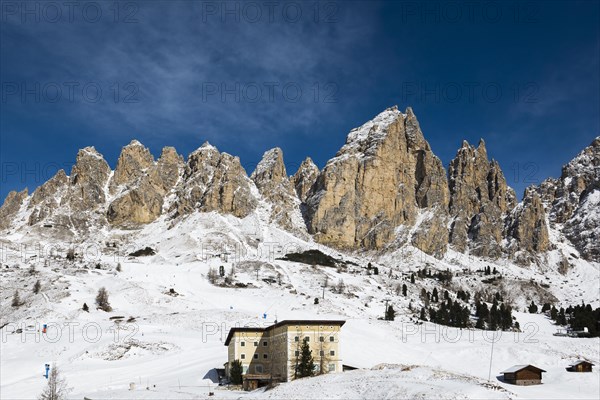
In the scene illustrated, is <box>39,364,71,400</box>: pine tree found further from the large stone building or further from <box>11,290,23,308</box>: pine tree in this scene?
<box>11,290,23,308</box>: pine tree

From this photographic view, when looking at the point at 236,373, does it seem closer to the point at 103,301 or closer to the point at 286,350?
the point at 286,350

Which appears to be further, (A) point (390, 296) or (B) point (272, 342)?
(A) point (390, 296)

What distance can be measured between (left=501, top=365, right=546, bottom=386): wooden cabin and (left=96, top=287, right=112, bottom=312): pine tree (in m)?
77.6

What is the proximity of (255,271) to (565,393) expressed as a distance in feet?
422

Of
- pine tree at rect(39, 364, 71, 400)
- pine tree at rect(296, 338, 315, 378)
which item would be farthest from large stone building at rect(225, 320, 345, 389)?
pine tree at rect(39, 364, 71, 400)

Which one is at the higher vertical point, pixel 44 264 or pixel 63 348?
pixel 44 264

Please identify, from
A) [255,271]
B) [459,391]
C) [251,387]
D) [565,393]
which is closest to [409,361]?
[565,393]

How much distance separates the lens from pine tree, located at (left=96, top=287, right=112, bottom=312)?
4710 inches

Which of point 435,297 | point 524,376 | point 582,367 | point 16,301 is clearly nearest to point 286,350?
point 524,376

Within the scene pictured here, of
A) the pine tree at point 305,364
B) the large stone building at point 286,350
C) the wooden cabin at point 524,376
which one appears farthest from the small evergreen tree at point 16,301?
the wooden cabin at point 524,376

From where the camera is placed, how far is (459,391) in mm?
42625

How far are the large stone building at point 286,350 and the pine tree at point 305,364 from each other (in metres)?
1.20

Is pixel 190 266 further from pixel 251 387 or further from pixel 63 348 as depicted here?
pixel 251 387

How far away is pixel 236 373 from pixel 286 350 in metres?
6.11
